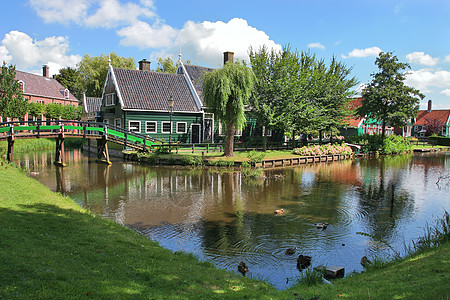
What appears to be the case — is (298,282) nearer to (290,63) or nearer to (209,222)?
(209,222)

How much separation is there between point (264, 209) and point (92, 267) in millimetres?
8255

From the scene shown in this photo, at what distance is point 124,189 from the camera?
635 inches

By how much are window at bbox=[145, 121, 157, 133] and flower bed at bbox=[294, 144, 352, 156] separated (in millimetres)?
13132

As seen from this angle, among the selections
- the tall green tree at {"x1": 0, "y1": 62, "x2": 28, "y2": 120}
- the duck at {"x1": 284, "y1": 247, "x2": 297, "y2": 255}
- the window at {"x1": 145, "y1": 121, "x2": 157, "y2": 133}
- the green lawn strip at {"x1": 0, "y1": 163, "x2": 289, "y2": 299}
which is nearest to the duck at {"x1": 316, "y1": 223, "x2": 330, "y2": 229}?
the duck at {"x1": 284, "y1": 247, "x2": 297, "y2": 255}

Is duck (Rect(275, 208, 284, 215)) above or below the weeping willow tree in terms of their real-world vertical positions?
below

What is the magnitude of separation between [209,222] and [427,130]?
64022 millimetres

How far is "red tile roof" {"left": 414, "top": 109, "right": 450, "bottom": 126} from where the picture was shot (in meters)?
64.5

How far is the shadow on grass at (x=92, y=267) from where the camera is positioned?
4.64 metres

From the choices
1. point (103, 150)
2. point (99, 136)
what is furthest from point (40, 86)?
point (99, 136)

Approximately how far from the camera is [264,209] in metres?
12.9

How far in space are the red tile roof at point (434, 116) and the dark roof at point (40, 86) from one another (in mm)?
69028

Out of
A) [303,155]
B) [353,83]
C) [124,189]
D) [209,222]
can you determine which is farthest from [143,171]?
[353,83]

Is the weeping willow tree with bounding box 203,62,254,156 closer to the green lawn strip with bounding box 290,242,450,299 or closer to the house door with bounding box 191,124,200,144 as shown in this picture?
the house door with bounding box 191,124,200,144

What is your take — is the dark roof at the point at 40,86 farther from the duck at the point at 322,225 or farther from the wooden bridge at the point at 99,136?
the duck at the point at 322,225
